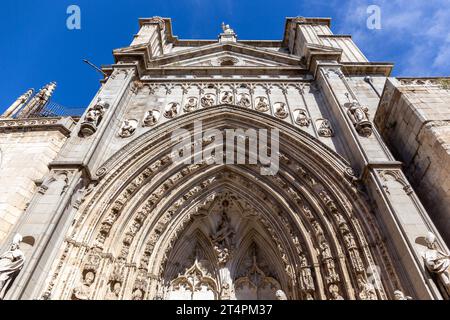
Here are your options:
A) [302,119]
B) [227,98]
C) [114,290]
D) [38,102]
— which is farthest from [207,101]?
[38,102]

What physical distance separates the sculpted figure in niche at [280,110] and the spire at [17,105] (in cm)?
1229

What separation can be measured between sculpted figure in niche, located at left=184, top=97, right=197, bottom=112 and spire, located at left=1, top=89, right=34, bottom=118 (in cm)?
894

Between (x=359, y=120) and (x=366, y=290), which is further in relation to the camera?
(x=359, y=120)

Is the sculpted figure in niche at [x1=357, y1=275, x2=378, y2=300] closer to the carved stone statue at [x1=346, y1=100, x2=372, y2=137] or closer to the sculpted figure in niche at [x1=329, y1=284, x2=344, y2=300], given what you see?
the sculpted figure in niche at [x1=329, y1=284, x2=344, y2=300]

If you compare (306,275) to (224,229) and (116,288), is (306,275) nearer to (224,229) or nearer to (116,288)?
(224,229)

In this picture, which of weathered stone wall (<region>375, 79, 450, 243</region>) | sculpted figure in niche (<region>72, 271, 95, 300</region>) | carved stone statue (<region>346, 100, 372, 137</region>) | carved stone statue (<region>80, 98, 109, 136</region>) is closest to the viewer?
sculpted figure in niche (<region>72, 271, 95, 300</region>)

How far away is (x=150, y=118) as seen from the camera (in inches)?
408

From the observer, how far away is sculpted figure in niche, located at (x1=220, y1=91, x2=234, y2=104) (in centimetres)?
1119

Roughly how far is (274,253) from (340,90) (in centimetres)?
611

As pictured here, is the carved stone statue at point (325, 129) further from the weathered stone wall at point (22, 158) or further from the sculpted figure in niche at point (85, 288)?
the weathered stone wall at point (22, 158)

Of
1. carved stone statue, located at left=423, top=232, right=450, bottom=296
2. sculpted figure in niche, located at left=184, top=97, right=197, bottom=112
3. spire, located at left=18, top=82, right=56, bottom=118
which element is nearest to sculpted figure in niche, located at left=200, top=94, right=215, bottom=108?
sculpted figure in niche, located at left=184, top=97, right=197, bottom=112

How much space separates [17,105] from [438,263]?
1833cm

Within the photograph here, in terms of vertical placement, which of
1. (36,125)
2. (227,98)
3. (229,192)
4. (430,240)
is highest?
(227,98)
